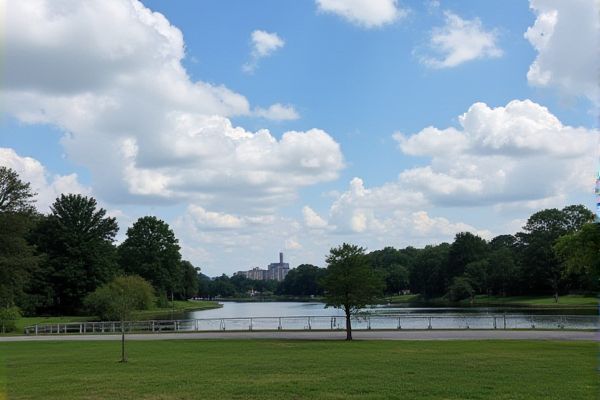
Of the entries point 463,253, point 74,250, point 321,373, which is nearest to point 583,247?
point 321,373

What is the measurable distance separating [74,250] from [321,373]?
7315 centimetres

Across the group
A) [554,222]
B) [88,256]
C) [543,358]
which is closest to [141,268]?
[88,256]

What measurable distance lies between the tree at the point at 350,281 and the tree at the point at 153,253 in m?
73.0

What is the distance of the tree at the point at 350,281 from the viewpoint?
1303 inches

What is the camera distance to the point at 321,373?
16.1 m

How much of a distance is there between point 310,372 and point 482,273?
110422 mm

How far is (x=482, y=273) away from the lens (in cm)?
12031

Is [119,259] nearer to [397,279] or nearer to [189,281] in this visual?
[189,281]

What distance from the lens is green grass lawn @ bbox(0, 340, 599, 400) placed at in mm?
12812

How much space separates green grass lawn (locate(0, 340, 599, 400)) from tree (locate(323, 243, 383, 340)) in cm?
812

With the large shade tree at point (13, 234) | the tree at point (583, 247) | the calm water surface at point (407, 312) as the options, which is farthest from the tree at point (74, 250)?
the tree at point (583, 247)

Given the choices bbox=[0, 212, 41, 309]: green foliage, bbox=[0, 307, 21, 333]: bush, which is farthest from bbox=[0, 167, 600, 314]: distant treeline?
bbox=[0, 307, 21, 333]: bush

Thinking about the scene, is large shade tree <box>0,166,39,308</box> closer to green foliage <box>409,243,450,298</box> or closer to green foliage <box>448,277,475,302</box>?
green foliage <box>448,277,475,302</box>

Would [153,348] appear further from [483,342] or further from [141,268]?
[141,268]
